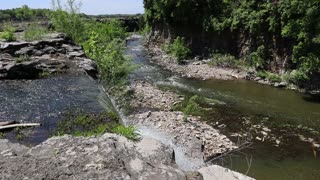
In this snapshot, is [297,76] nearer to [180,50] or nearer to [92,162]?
[180,50]

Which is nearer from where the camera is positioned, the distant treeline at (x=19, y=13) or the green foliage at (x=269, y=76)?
the green foliage at (x=269, y=76)

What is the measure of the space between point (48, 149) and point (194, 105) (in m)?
12.8

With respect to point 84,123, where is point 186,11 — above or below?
above

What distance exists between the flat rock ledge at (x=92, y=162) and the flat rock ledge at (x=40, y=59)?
37.1 ft

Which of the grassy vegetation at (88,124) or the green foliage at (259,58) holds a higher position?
the grassy vegetation at (88,124)

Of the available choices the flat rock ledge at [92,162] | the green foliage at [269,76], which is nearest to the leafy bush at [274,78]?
the green foliage at [269,76]

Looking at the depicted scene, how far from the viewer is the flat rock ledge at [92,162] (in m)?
5.52

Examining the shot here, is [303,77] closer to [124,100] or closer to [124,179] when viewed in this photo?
[124,100]

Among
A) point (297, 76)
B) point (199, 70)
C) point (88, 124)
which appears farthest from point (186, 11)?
point (88, 124)

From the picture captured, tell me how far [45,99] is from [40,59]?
20.8 ft

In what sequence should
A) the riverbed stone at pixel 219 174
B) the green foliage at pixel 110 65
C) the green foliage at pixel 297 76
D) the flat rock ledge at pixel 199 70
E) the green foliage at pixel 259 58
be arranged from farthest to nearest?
the flat rock ledge at pixel 199 70, the green foliage at pixel 259 58, the green foliage at pixel 297 76, the green foliage at pixel 110 65, the riverbed stone at pixel 219 174

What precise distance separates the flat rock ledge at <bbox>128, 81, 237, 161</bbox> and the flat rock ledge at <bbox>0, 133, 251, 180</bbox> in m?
6.59

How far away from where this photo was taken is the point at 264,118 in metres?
18.0

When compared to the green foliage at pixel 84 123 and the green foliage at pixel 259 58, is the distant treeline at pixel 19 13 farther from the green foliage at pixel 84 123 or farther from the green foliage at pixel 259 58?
the green foliage at pixel 84 123
